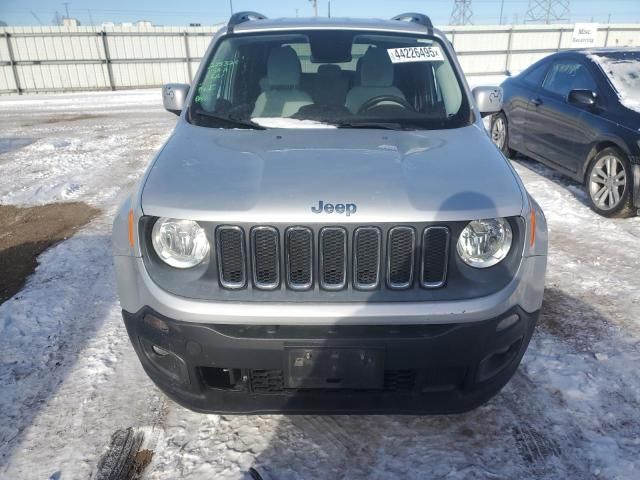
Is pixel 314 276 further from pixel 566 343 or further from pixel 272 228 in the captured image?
Result: pixel 566 343

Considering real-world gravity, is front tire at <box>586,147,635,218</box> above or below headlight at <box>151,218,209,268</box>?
below

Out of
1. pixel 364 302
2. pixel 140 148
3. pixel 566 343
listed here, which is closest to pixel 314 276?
pixel 364 302

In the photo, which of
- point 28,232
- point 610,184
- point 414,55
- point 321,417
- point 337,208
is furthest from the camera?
point 610,184

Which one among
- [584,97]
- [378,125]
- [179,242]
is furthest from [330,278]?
[584,97]

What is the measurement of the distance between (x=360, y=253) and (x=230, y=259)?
0.55 meters

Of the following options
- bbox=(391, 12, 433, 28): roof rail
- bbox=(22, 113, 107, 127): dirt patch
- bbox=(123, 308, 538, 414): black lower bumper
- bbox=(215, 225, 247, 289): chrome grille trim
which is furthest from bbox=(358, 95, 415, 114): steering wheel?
bbox=(22, 113, 107, 127): dirt patch

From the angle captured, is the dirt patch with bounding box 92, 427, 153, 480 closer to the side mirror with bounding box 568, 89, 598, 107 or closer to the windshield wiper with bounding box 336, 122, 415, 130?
the windshield wiper with bounding box 336, 122, 415, 130

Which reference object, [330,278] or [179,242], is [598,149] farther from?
[179,242]

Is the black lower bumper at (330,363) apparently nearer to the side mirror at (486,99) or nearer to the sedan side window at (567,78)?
the side mirror at (486,99)

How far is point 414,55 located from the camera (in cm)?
344

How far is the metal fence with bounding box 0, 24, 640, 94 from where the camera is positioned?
65.0 ft

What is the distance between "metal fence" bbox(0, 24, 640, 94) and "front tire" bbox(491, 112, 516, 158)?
625 inches

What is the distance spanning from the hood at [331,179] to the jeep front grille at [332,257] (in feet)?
0.21

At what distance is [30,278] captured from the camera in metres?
4.15
